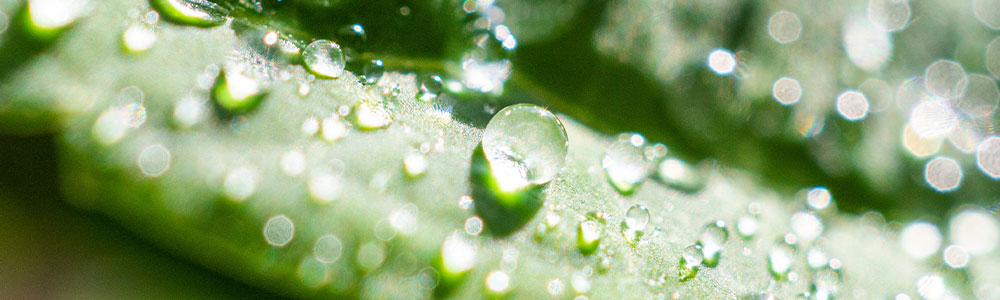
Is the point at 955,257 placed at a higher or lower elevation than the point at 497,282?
lower

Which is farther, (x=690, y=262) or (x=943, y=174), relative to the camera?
(x=943, y=174)

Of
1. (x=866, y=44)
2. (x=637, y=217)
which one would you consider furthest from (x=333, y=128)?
(x=866, y=44)

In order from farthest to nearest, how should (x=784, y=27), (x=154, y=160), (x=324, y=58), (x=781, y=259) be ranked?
(x=784, y=27) → (x=781, y=259) → (x=324, y=58) → (x=154, y=160)

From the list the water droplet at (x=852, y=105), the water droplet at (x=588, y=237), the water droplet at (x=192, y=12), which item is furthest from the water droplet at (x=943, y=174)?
the water droplet at (x=192, y=12)

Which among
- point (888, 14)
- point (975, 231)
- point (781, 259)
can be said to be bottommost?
point (975, 231)

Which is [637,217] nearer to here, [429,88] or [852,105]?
[429,88]

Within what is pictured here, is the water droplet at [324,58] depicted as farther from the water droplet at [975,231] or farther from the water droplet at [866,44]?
the water droplet at [975,231]

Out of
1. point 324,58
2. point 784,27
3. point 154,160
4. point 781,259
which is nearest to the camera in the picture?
point 154,160
